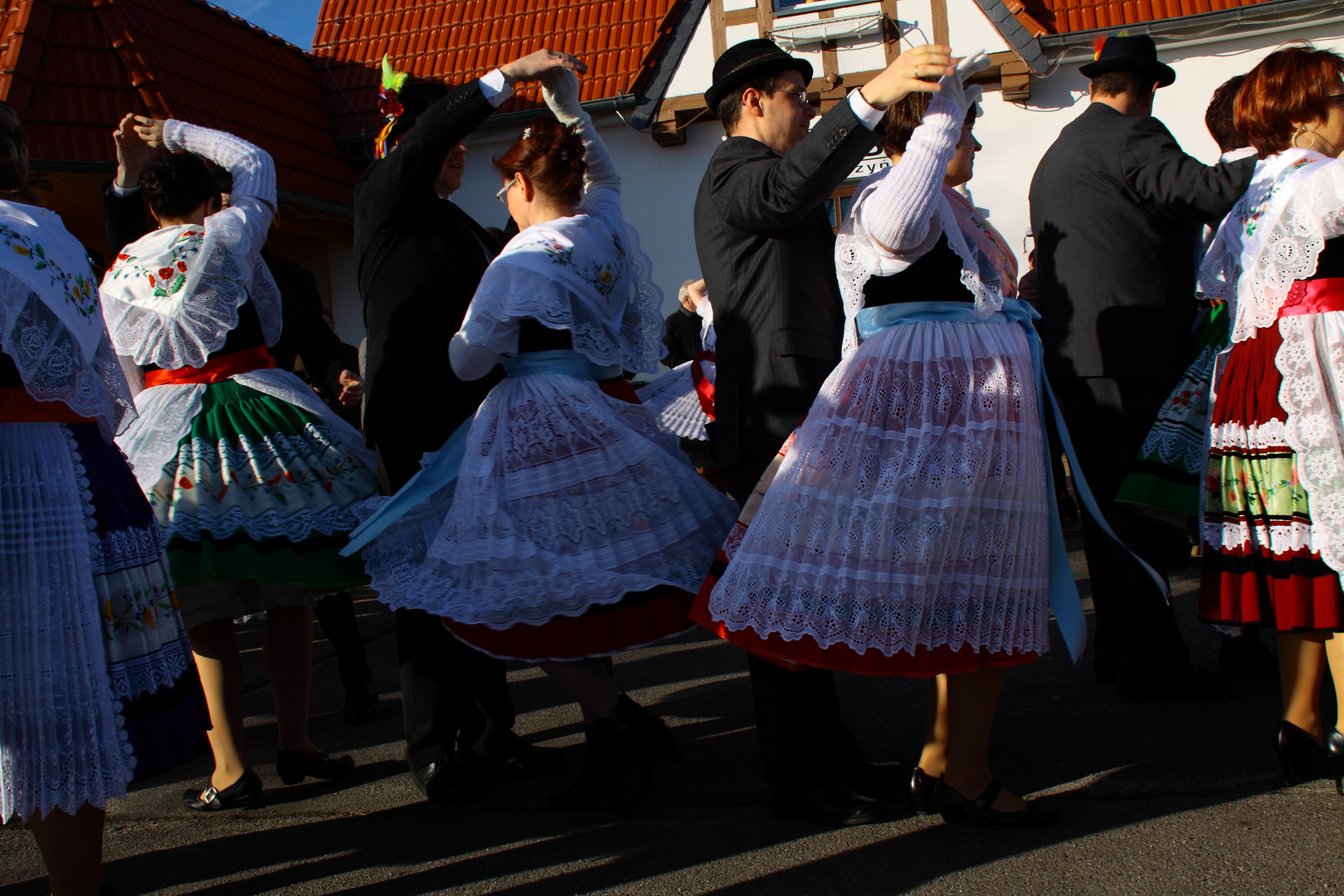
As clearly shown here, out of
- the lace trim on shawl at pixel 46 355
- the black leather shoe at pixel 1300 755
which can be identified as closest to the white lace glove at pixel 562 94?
the lace trim on shawl at pixel 46 355

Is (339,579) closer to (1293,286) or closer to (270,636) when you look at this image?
(270,636)

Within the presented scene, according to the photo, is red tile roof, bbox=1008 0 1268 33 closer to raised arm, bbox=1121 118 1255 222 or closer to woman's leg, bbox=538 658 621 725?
raised arm, bbox=1121 118 1255 222

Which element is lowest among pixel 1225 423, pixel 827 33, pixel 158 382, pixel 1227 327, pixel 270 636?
pixel 270 636

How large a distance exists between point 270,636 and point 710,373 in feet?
8.10

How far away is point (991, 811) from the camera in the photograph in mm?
2455

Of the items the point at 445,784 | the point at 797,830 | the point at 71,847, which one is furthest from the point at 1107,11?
the point at 71,847

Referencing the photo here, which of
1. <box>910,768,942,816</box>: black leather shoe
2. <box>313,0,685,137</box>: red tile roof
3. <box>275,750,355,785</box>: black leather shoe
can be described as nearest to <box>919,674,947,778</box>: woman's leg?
<box>910,768,942,816</box>: black leather shoe

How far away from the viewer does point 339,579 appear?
9.59ft

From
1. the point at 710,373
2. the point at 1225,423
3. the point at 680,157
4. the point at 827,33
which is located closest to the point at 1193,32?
the point at 827,33

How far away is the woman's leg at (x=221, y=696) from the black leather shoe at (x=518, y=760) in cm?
61

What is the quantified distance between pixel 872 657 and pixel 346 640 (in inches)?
88.0

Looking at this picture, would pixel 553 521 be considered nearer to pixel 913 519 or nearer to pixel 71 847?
pixel 913 519

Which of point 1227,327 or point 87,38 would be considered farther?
point 87,38

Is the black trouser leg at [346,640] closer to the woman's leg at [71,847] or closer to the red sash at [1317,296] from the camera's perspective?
the woman's leg at [71,847]
